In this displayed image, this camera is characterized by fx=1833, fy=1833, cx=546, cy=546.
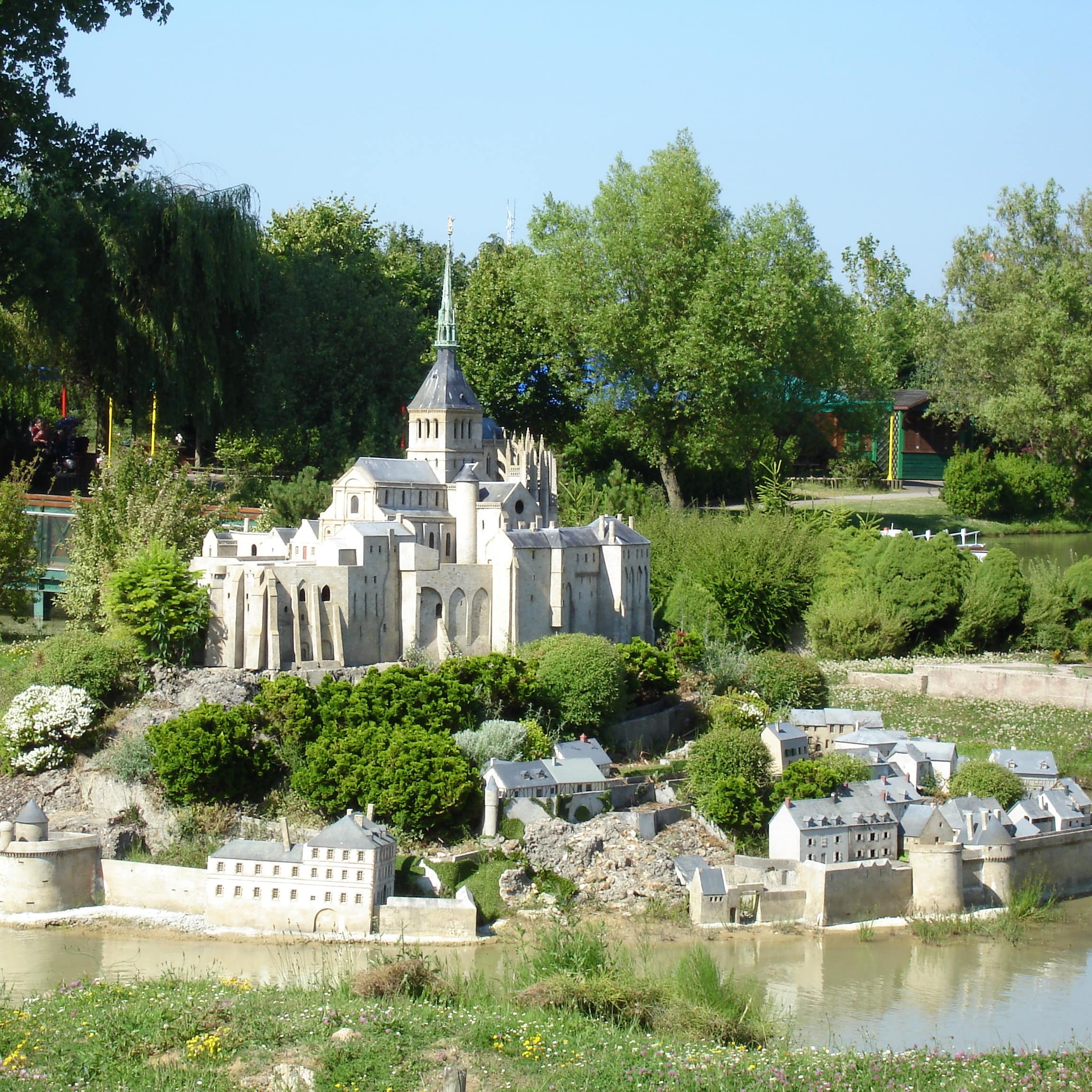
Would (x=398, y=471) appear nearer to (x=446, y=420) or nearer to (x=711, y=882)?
(x=446, y=420)

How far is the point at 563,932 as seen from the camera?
30.2 m

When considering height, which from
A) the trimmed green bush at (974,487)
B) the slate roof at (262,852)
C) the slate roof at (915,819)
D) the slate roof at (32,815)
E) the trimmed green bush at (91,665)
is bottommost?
the slate roof at (262,852)

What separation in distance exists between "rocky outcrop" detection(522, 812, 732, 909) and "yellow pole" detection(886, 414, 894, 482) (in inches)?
1601

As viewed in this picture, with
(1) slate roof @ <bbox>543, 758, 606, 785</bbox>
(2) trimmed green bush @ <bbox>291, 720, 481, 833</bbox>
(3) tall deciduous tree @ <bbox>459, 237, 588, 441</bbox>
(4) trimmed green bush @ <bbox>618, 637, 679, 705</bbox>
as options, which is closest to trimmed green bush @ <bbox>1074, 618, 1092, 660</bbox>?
(4) trimmed green bush @ <bbox>618, 637, 679, 705</bbox>

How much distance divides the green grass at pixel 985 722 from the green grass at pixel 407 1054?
16.2 metres

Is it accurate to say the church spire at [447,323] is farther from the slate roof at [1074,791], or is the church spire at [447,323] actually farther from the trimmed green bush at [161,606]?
the slate roof at [1074,791]

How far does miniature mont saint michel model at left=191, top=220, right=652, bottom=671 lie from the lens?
3919 cm

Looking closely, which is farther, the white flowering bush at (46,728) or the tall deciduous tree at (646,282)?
the tall deciduous tree at (646,282)

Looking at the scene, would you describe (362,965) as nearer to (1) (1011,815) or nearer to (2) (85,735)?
(2) (85,735)

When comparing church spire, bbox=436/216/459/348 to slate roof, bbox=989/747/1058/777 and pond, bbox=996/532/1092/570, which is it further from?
pond, bbox=996/532/1092/570

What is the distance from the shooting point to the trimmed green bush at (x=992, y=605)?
1989 inches

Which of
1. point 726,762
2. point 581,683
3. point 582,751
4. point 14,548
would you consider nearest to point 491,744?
point 582,751

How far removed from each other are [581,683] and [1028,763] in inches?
383

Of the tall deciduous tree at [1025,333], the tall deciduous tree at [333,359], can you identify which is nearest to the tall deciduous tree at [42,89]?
the tall deciduous tree at [333,359]
